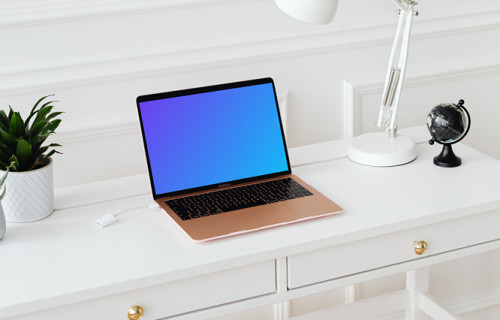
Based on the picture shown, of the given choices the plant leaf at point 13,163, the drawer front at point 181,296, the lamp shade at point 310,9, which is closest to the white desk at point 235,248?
the drawer front at point 181,296

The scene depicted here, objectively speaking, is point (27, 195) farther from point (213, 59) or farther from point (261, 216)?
point (213, 59)

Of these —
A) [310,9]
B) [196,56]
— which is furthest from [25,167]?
[310,9]

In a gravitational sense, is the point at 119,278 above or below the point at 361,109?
below

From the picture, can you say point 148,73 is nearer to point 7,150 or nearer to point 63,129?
point 63,129

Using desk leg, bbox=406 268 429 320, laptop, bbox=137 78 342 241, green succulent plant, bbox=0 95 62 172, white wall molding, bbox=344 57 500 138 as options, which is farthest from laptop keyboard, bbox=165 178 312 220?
desk leg, bbox=406 268 429 320

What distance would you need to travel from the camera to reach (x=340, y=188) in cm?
161

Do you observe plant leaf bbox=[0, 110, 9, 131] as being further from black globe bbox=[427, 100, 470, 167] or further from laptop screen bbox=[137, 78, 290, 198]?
black globe bbox=[427, 100, 470, 167]

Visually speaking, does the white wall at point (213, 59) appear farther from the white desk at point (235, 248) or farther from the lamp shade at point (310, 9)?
the lamp shade at point (310, 9)

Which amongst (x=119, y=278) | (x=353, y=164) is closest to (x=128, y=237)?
(x=119, y=278)

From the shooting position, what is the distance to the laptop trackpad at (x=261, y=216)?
1.44 metres

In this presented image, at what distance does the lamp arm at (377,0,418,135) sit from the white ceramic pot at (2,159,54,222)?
2.52ft

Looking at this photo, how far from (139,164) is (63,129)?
0.21 m

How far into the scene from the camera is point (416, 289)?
2.03 meters

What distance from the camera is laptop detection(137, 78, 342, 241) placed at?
1.52 meters
